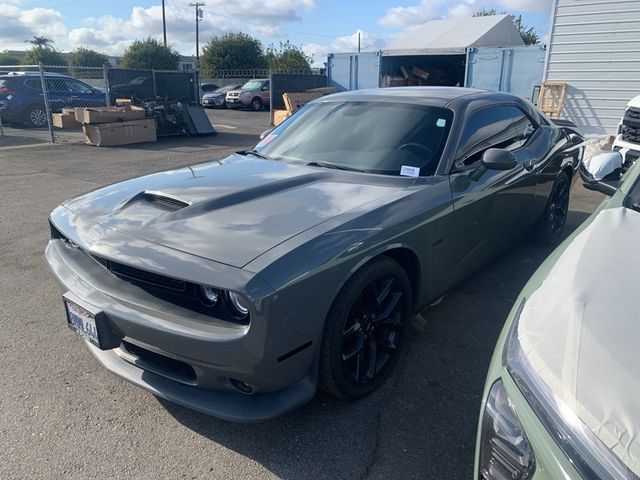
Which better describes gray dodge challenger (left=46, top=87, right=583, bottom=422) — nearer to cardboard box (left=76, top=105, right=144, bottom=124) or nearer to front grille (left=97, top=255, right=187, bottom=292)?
front grille (left=97, top=255, right=187, bottom=292)

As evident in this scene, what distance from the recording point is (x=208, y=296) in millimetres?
2193

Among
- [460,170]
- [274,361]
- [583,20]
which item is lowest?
[274,361]

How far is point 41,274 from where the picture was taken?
169 inches

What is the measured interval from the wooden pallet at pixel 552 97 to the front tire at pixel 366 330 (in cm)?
1148

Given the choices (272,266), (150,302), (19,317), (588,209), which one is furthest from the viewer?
(588,209)

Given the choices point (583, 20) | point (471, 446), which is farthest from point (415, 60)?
point (471, 446)

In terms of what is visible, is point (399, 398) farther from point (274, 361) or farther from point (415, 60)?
point (415, 60)

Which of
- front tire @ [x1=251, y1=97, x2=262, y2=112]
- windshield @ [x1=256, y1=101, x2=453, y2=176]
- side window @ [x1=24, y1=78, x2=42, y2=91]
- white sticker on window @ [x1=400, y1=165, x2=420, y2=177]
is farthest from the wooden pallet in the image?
front tire @ [x1=251, y1=97, x2=262, y2=112]

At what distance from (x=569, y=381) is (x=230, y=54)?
4772cm

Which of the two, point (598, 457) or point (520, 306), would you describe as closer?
point (598, 457)

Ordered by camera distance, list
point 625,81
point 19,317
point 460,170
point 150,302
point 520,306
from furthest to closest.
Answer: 1. point 625,81
2. point 19,317
3. point 460,170
4. point 150,302
5. point 520,306

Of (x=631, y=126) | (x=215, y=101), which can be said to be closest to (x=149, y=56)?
(x=215, y=101)

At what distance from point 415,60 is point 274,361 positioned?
21627mm

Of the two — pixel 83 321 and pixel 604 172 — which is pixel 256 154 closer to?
pixel 83 321
